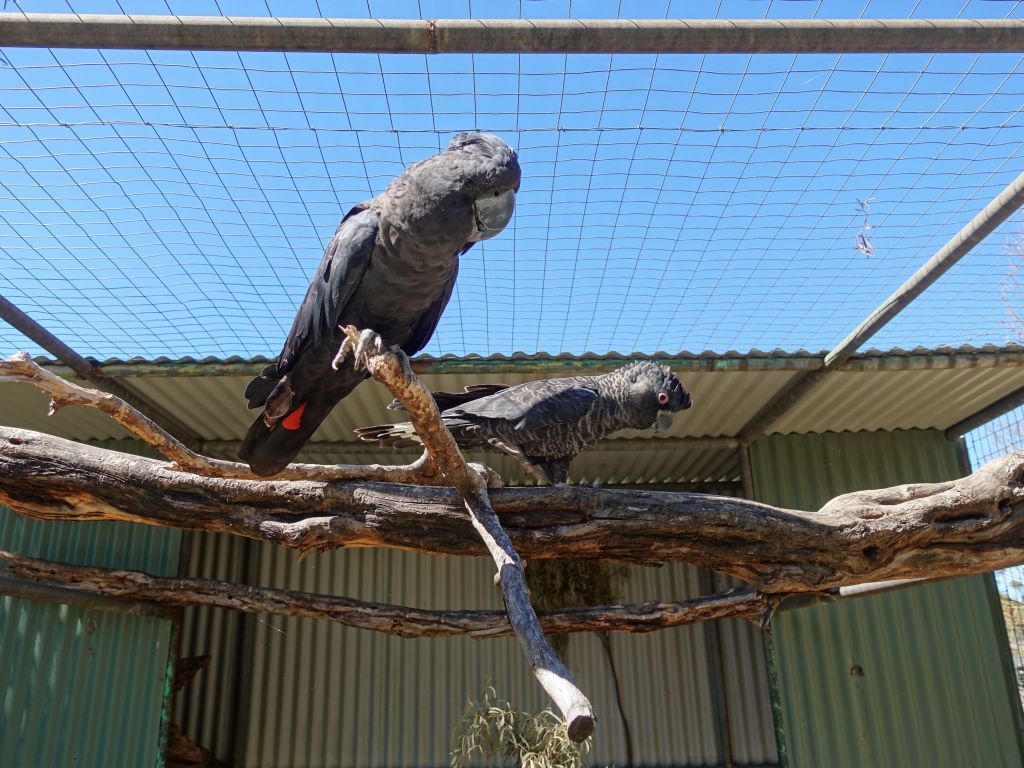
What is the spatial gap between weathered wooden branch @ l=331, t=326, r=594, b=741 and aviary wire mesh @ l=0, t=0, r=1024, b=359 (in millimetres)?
1277

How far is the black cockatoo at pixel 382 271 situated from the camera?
3.04 metres

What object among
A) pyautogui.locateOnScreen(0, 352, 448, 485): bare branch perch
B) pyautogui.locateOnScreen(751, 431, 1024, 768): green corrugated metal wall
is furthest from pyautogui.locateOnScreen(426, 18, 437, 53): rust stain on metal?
pyautogui.locateOnScreen(751, 431, 1024, 768): green corrugated metal wall

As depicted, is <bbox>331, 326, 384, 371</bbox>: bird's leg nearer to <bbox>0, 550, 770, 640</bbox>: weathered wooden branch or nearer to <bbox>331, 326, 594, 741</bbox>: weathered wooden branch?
<bbox>331, 326, 594, 741</bbox>: weathered wooden branch

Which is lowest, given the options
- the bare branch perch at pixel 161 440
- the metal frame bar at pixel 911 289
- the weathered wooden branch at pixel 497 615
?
the weathered wooden branch at pixel 497 615

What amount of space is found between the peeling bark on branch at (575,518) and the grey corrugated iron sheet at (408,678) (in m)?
4.90

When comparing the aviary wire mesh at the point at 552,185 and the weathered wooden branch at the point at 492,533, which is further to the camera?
the aviary wire mesh at the point at 552,185

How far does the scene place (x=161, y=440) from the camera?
294cm

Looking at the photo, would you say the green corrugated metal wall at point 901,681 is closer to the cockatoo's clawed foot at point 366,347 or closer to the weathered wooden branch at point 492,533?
the weathered wooden branch at point 492,533

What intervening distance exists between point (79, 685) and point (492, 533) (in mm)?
4257

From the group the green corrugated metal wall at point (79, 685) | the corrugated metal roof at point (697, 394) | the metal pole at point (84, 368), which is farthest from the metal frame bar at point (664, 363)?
the green corrugated metal wall at point (79, 685)

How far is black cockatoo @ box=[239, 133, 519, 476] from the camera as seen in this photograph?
3.04 metres

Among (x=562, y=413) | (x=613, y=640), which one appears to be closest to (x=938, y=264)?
(x=562, y=413)

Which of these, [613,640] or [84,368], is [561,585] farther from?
[84,368]

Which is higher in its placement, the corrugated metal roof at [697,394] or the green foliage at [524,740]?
the corrugated metal roof at [697,394]
